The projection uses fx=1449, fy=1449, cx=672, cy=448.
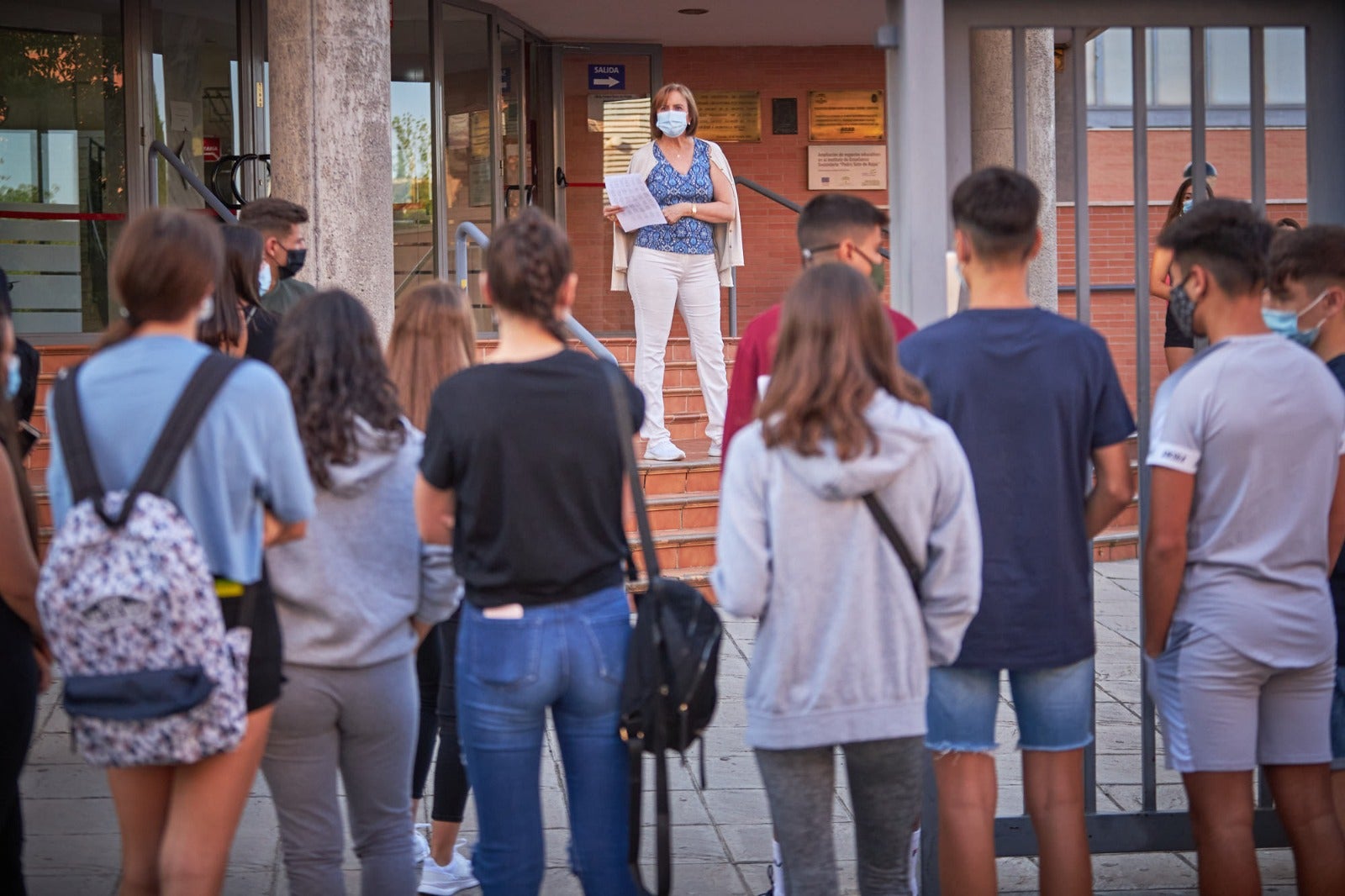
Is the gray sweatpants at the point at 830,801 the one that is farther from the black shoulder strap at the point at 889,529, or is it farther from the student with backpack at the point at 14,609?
the student with backpack at the point at 14,609

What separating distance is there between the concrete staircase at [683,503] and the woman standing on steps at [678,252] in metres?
0.18

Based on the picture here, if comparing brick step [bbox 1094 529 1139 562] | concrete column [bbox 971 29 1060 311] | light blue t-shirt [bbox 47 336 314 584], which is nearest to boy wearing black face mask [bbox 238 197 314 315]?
light blue t-shirt [bbox 47 336 314 584]

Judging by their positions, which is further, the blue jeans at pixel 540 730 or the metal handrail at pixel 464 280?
the metal handrail at pixel 464 280

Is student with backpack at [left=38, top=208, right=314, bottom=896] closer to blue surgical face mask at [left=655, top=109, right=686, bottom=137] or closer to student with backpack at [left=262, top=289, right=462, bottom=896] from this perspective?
student with backpack at [left=262, top=289, right=462, bottom=896]

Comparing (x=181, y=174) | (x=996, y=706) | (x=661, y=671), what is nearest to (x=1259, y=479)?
(x=996, y=706)

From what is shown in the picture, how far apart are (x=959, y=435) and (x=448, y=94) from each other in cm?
944

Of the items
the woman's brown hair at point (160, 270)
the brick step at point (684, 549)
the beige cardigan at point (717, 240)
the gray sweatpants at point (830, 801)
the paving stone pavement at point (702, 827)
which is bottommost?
the paving stone pavement at point (702, 827)

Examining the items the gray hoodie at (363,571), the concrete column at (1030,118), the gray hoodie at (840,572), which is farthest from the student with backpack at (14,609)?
the concrete column at (1030,118)

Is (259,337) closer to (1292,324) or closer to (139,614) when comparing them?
(139,614)

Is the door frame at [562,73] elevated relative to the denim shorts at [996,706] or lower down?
elevated

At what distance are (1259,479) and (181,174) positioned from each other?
26.1 feet

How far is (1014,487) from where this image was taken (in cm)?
305

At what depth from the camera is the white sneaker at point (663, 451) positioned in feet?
26.1

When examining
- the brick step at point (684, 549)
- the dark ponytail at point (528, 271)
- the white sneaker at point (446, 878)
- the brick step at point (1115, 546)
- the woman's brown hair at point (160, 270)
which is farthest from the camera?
the brick step at point (1115, 546)
